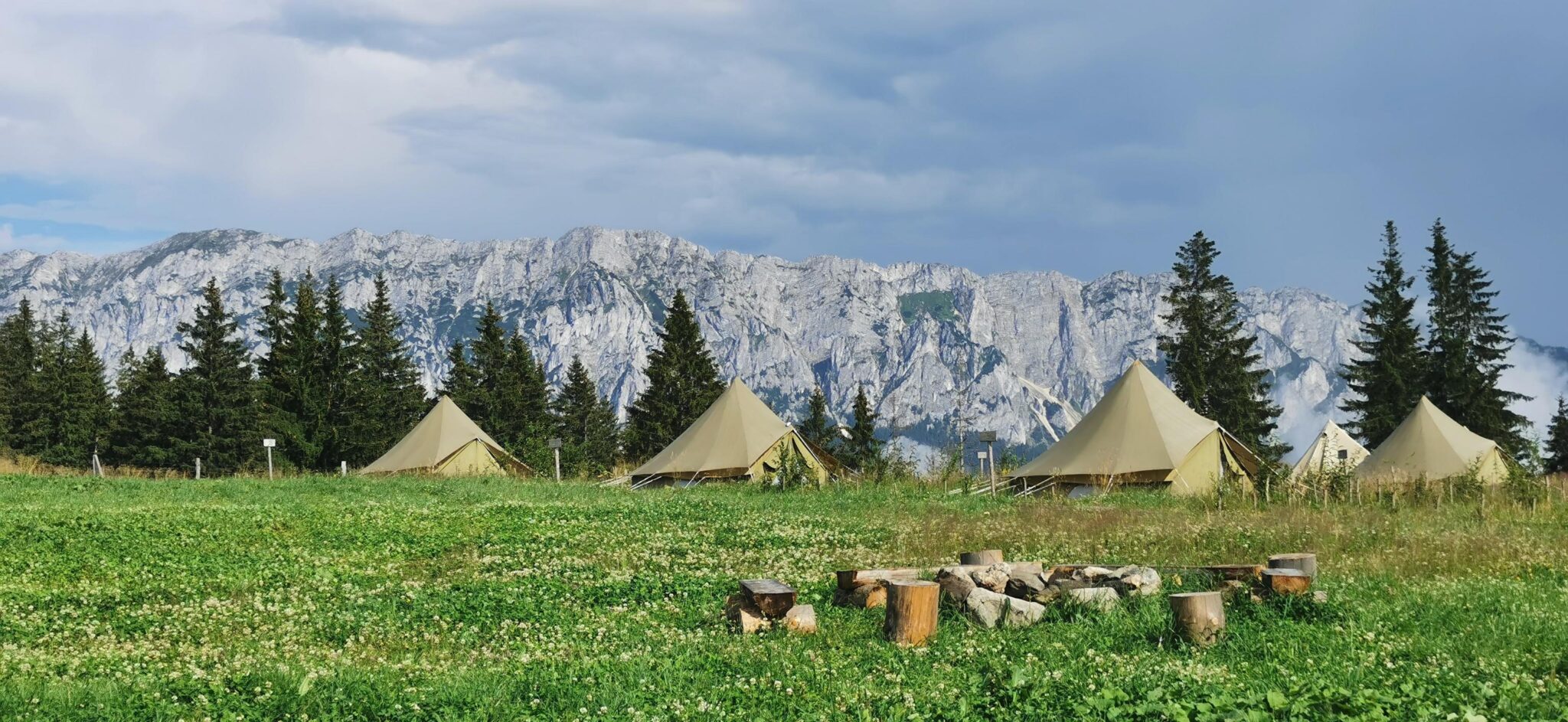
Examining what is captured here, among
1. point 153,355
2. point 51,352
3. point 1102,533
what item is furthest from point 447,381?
point 1102,533

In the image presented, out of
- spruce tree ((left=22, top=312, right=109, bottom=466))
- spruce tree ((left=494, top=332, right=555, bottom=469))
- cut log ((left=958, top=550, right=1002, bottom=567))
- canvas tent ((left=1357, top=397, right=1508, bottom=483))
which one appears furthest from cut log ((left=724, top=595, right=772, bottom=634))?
spruce tree ((left=22, top=312, right=109, bottom=466))

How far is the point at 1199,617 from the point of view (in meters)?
8.77

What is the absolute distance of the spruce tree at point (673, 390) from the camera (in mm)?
56000

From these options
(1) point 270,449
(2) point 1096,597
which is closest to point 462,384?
(1) point 270,449

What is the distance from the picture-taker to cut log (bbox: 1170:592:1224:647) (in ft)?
28.7

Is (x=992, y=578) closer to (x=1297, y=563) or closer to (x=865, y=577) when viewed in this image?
(x=865, y=577)

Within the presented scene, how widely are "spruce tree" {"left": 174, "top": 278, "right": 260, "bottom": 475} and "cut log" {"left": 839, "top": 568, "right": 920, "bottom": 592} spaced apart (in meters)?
55.8

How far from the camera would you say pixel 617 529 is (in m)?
18.6

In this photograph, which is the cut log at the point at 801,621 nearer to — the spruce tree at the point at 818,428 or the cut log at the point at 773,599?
the cut log at the point at 773,599

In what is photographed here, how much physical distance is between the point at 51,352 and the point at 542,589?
75789 millimetres

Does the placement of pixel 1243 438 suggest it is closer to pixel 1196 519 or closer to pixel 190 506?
pixel 1196 519

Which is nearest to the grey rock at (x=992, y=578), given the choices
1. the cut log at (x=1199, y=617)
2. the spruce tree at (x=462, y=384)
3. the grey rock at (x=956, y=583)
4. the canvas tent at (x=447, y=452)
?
the grey rock at (x=956, y=583)

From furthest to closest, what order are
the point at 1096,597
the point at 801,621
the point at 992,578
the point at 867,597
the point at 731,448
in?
the point at 731,448 < the point at 867,597 < the point at 992,578 < the point at 1096,597 < the point at 801,621

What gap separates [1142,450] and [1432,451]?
813 cm
